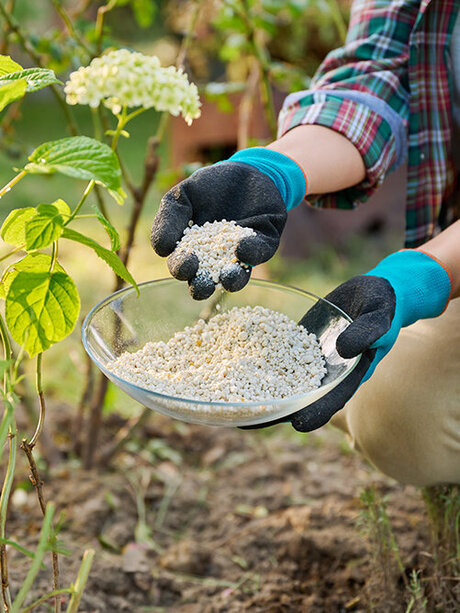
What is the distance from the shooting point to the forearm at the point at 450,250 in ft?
3.98

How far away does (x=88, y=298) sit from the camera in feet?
9.45

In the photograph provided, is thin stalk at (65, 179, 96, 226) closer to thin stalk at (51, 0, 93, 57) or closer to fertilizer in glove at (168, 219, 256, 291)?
fertilizer in glove at (168, 219, 256, 291)

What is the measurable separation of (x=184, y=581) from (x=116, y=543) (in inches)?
7.5

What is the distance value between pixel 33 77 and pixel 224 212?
41 cm

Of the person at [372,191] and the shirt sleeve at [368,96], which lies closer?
the person at [372,191]

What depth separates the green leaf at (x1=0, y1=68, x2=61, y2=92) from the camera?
774 mm

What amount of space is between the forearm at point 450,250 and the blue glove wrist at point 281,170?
249 mm

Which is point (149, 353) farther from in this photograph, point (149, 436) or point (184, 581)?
point (149, 436)

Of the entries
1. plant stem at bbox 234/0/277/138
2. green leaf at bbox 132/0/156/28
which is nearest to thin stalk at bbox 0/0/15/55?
green leaf at bbox 132/0/156/28

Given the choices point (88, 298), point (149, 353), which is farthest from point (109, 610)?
point (88, 298)

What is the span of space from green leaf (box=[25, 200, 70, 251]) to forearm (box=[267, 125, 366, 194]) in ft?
2.01

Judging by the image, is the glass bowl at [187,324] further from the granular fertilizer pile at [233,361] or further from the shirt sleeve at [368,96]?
the shirt sleeve at [368,96]

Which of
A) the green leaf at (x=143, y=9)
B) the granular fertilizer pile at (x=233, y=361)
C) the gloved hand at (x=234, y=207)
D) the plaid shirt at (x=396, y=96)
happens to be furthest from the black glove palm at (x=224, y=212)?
the green leaf at (x=143, y=9)

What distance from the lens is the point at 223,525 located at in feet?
5.35
